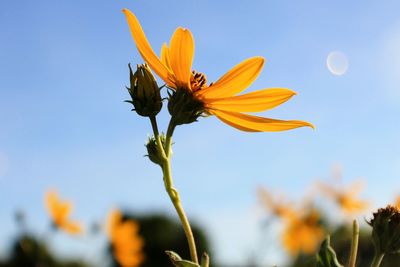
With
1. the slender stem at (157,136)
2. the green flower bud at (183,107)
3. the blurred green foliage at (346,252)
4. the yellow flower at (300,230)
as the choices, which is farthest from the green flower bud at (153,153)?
the yellow flower at (300,230)

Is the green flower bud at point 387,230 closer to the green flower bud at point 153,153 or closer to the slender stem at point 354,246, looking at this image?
→ the slender stem at point 354,246

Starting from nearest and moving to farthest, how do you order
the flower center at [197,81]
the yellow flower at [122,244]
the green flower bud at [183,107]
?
the green flower bud at [183,107], the flower center at [197,81], the yellow flower at [122,244]

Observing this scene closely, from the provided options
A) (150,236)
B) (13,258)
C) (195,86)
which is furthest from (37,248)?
(150,236)

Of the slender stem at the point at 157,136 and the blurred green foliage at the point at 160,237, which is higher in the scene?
the slender stem at the point at 157,136

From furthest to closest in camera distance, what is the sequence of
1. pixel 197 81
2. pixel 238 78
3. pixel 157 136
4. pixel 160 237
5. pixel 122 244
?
1. pixel 160 237
2. pixel 122 244
3. pixel 197 81
4. pixel 238 78
5. pixel 157 136

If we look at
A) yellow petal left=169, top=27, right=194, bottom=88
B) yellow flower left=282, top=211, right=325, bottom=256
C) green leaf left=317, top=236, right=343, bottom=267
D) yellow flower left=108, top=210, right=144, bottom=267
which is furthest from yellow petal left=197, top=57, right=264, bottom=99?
yellow flower left=108, top=210, right=144, bottom=267

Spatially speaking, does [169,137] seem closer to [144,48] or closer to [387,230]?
[144,48]

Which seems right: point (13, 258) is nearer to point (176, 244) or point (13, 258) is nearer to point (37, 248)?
point (176, 244)

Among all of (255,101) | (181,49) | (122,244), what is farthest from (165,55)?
(122,244)
